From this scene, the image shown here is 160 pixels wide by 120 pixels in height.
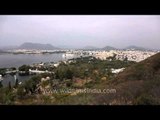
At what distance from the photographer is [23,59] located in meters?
4.66

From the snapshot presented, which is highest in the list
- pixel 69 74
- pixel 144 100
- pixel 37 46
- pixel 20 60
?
pixel 37 46

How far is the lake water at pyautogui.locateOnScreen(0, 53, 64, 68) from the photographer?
15.0 feet

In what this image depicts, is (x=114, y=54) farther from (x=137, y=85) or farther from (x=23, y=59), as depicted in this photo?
(x=23, y=59)

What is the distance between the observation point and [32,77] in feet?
15.0

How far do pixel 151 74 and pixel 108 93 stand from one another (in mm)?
939

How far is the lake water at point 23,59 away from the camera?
4562 millimetres

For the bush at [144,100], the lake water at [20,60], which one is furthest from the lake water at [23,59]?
the bush at [144,100]

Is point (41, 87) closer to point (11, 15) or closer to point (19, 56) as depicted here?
point (19, 56)

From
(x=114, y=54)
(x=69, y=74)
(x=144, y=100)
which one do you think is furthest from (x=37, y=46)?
(x=144, y=100)

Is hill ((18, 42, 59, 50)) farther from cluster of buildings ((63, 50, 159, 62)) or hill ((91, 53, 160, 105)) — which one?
hill ((91, 53, 160, 105))

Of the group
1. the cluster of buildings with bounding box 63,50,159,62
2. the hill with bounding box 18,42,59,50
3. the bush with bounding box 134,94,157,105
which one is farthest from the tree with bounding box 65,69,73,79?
the bush with bounding box 134,94,157,105

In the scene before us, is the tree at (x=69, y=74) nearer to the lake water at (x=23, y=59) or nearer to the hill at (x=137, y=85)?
the lake water at (x=23, y=59)
